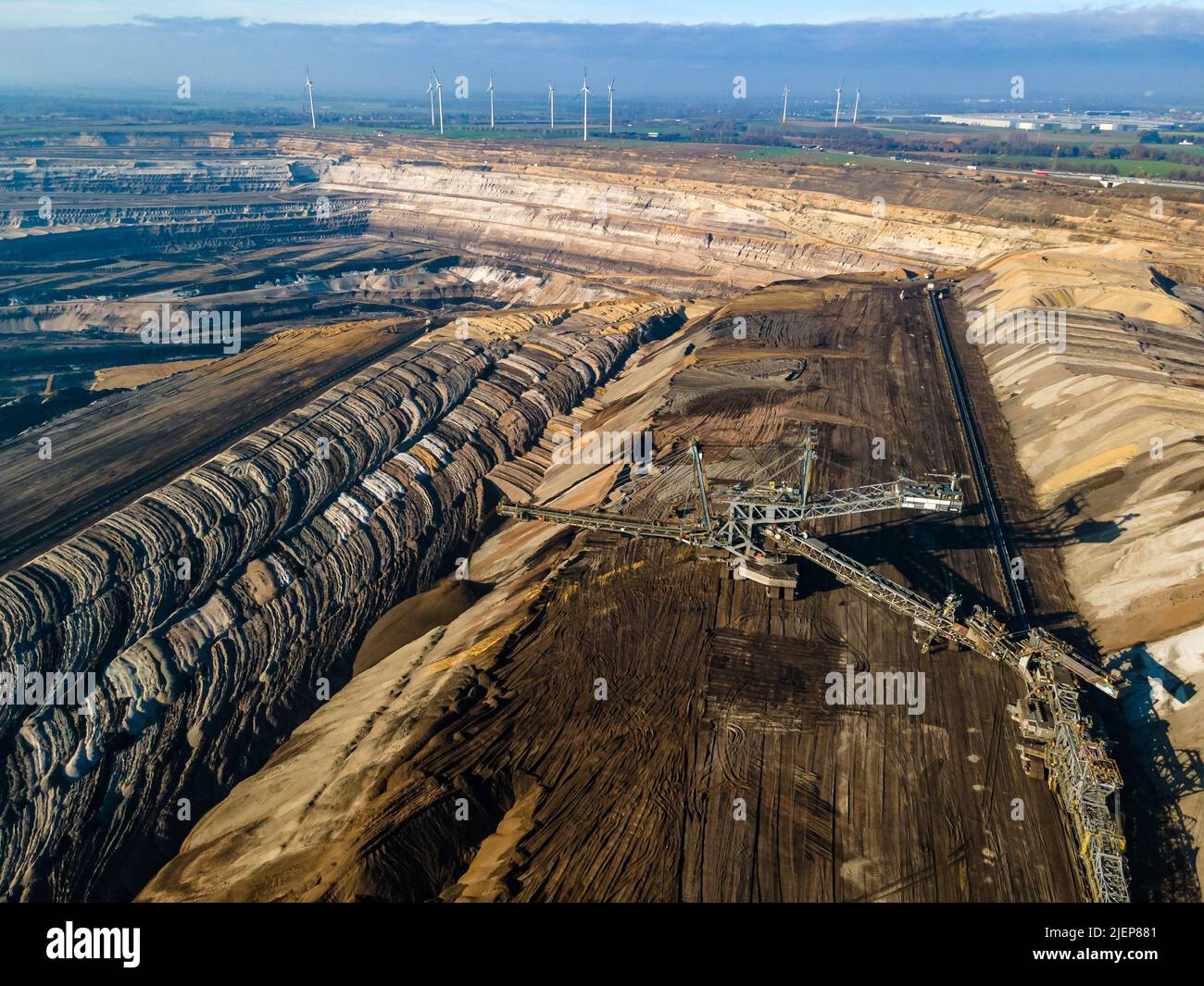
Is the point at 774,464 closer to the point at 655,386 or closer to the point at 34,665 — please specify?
the point at 655,386

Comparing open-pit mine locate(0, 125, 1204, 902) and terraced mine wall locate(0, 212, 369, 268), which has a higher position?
terraced mine wall locate(0, 212, 369, 268)

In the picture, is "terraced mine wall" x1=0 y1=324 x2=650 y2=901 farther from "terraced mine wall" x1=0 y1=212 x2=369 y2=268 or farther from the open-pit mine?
"terraced mine wall" x1=0 y1=212 x2=369 y2=268

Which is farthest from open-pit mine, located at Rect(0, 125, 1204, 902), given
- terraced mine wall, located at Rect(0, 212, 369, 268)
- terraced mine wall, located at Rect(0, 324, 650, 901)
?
terraced mine wall, located at Rect(0, 212, 369, 268)

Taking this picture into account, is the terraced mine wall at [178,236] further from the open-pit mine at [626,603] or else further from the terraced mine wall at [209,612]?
the terraced mine wall at [209,612]

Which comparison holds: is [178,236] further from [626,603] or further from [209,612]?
[626,603]

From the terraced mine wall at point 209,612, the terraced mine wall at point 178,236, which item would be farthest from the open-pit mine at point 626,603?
the terraced mine wall at point 178,236

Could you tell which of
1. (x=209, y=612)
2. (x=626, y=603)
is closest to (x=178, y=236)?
(x=209, y=612)
